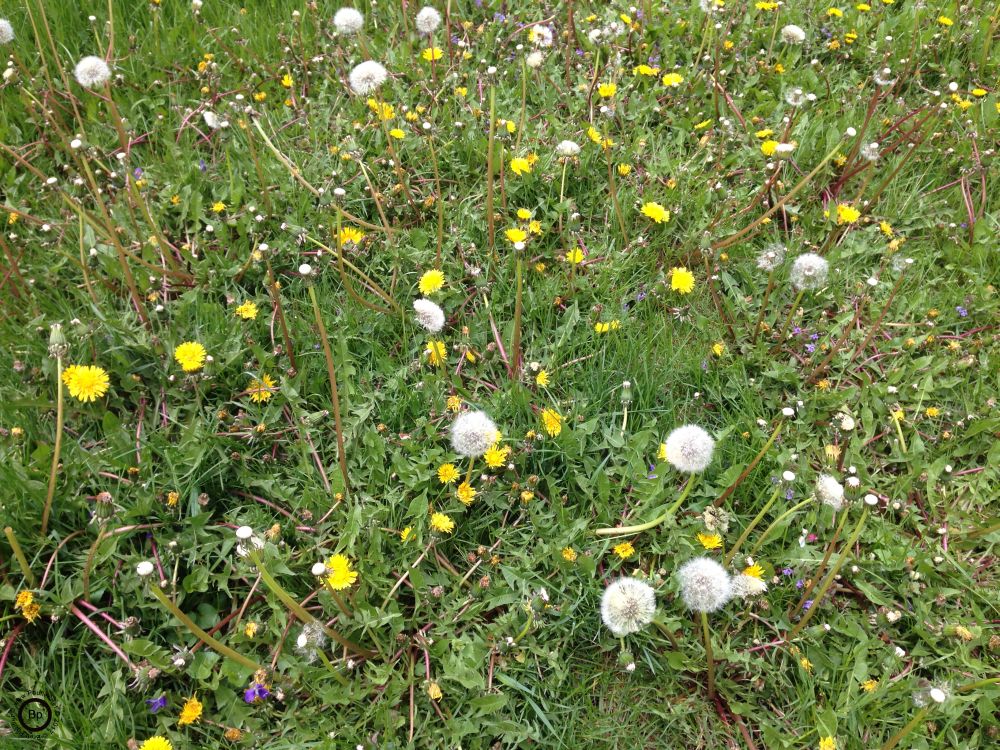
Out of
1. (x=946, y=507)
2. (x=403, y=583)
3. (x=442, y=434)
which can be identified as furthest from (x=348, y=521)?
(x=946, y=507)

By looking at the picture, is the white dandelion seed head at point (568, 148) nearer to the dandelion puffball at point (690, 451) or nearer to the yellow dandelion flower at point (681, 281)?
the yellow dandelion flower at point (681, 281)

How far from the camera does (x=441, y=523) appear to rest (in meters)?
1.85

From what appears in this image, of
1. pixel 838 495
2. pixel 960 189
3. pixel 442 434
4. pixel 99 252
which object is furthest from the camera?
pixel 960 189

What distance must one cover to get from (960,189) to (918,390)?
1045mm

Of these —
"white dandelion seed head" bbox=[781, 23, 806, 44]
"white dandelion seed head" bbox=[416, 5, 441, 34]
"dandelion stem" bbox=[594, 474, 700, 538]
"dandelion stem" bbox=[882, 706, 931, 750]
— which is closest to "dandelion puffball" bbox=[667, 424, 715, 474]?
"dandelion stem" bbox=[594, 474, 700, 538]

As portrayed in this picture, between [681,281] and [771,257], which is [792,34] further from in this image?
[681,281]

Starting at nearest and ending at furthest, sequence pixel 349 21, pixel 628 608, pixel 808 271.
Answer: pixel 628 608, pixel 808 271, pixel 349 21

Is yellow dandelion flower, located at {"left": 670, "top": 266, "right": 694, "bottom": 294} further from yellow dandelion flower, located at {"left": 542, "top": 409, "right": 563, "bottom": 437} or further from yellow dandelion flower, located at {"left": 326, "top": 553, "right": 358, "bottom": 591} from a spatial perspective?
yellow dandelion flower, located at {"left": 326, "top": 553, "right": 358, "bottom": 591}

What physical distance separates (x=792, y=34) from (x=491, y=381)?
229 centimetres

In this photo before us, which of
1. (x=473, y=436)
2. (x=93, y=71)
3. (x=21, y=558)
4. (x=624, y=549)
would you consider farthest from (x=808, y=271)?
(x=93, y=71)

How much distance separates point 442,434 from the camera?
2.03m

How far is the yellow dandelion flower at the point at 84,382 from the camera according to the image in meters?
1.86

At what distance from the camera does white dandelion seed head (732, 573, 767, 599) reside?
178cm

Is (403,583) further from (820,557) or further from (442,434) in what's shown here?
(820,557)
